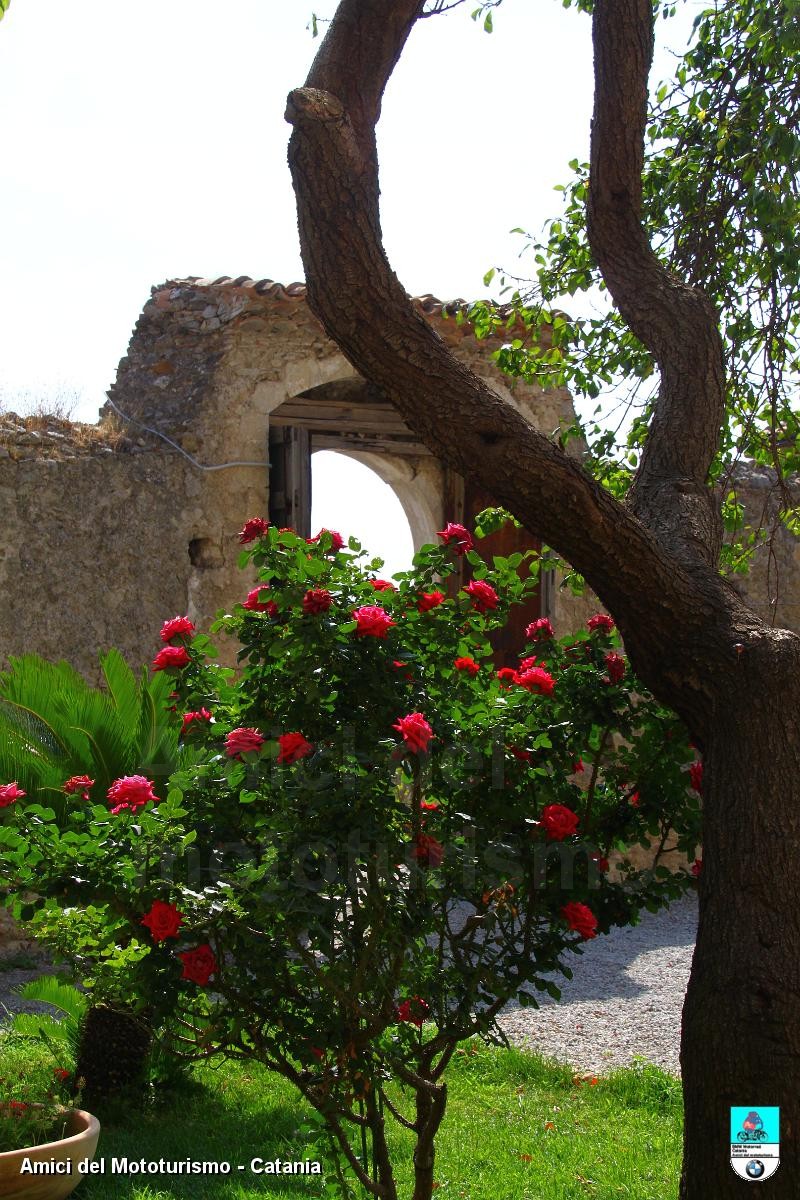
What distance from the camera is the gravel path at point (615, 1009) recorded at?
19.4 ft

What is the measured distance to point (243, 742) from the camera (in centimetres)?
271

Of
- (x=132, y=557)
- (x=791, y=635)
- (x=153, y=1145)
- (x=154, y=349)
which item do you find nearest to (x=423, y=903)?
(x=791, y=635)

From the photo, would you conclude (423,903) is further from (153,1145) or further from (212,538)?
(212,538)

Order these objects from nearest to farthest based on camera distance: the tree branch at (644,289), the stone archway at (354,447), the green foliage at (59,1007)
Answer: the tree branch at (644,289) → the green foliage at (59,1007) → the stone archway at (354,447)

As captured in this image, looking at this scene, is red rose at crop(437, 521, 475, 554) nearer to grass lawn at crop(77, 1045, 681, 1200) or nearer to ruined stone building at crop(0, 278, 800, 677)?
grass lawn at crop(77, 1045, 681, 1200)

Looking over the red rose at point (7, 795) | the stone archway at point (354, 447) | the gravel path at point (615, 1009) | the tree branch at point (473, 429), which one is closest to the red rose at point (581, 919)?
the tree branch at point (473, 429)

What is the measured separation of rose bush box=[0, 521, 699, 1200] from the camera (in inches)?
107

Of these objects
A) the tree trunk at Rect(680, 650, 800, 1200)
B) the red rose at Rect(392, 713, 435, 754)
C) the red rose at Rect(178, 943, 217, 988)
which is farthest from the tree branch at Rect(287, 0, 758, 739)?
the red rose at Rect(178, 943, 217, 988)

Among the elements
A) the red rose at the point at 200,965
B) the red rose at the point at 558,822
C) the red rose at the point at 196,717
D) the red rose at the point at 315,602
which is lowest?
the red rose at the point at 200,965

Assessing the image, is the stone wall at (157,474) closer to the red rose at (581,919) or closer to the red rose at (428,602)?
the red rose at (428,602)

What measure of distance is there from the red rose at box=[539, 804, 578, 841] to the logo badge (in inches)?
28.4

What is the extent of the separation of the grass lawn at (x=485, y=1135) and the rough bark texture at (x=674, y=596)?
1347mm

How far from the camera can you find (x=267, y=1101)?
5102mm

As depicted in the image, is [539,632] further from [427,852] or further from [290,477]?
[290,477]
